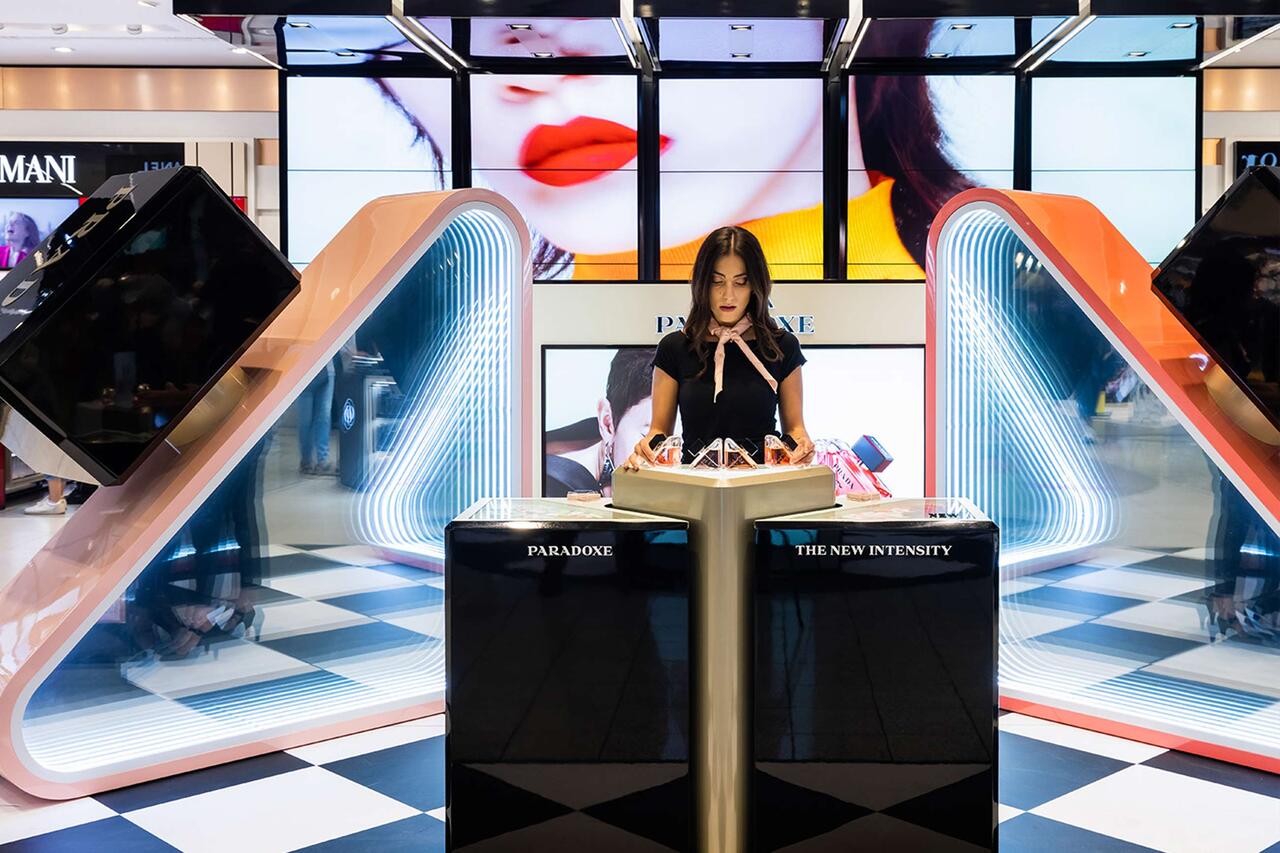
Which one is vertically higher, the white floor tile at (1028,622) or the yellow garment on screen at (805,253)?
the yellow garment on screen at (805,253)

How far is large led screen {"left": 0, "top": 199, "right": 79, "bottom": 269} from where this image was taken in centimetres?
823

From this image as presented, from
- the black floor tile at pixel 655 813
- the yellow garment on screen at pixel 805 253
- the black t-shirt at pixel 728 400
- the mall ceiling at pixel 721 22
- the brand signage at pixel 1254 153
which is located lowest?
the black floor tile at pixel 655 813

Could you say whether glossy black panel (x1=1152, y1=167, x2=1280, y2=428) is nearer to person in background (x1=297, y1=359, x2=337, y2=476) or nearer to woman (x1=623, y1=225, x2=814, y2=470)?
woman (x1=623, y1=225, x2=814, y2=470)

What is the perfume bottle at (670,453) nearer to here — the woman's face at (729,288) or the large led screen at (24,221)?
the woman's face at (729,288)

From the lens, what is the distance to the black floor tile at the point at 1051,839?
97.7 inches

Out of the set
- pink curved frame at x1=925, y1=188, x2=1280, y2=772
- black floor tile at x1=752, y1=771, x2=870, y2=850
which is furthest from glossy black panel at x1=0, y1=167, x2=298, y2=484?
pink curved frame at x1=925, y1=188, x2=1280, y2=772

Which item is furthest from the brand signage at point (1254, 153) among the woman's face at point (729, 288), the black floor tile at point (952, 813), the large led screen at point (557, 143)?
the black floor tile at point (952, 813)

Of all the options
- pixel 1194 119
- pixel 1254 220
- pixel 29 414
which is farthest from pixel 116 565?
pixel 1194 119

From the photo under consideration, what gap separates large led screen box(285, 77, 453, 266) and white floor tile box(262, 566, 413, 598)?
308 centimetres

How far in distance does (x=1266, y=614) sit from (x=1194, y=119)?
3984 mm

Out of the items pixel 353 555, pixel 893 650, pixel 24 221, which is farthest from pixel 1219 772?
pixel 24 221

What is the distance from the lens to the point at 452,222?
367cm

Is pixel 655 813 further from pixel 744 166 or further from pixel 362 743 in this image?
pixel 744 166

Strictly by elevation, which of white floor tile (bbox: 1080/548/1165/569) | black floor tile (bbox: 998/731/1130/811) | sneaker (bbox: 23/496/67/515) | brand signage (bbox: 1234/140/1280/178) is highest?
brand signage (bbox: 1234/140/1280/178)
